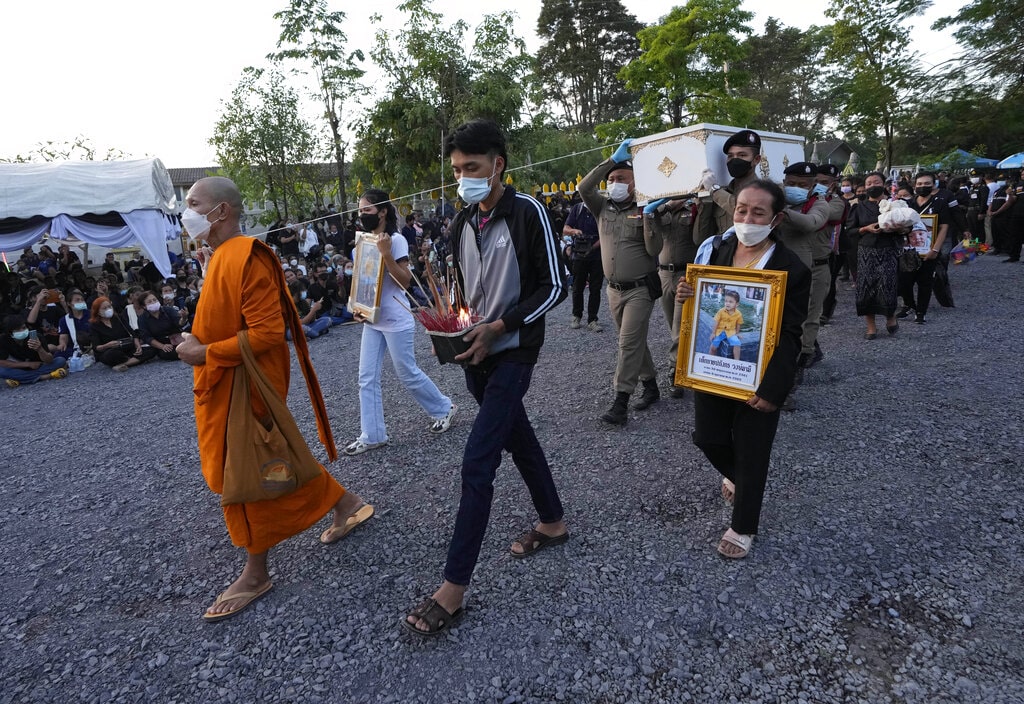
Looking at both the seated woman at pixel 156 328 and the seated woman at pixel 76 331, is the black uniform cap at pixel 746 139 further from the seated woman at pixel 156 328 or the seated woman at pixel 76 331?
the seated woman at pixel 76 331

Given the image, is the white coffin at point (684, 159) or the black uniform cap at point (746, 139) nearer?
the black uniform cap at point (746, 139)

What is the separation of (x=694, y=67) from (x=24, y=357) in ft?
60.6

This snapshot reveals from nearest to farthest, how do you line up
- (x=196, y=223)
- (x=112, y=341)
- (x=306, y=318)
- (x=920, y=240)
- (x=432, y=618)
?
(x=432, y=618)
(x=196, y=223)
(x=920, y=240)
(x=112, y=341)
(x=306, y=318)

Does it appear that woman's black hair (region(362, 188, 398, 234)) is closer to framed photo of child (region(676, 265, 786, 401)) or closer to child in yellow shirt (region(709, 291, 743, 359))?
framed photo of child (region(676, 265, 786, 401))

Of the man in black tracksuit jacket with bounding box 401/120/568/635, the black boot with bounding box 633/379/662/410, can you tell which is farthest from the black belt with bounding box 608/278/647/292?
the man in black tracksuit jacket with bounding box 401/120/568/635

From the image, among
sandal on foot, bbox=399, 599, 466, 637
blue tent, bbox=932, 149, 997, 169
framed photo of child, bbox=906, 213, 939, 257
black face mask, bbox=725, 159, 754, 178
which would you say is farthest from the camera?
blue tent, bbox=932, 149, 997, 169

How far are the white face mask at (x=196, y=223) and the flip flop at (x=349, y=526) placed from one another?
1.74 metres

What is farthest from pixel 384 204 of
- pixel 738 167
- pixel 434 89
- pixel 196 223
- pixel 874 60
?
pixel 874 60

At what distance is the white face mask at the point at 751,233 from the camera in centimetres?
279

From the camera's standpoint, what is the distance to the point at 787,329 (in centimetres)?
274

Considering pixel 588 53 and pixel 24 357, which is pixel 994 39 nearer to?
pixel 588 53

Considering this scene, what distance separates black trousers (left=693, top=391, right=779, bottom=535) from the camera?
2.84 metres

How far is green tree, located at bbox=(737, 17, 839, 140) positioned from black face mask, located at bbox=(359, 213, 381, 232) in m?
45.6

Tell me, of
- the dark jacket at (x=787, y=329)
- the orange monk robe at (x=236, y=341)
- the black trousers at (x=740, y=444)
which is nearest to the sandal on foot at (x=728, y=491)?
the black trousers at (x=740, y=444)
